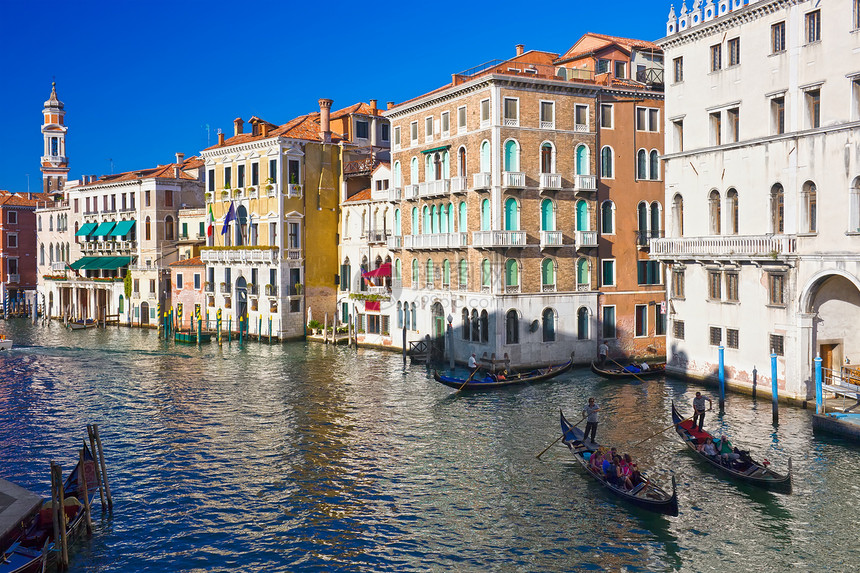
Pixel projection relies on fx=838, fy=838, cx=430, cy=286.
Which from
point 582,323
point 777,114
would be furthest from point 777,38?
point 582,323

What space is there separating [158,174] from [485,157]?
107 feet

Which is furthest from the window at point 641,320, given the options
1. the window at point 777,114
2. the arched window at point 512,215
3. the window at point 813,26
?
the window at point 813,26

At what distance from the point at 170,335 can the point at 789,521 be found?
42.7 meters

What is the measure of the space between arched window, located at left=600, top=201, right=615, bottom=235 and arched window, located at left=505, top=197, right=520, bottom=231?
14.5 ft

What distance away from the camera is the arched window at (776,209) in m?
26.8

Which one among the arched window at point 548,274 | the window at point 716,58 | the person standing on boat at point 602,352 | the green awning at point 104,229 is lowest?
the person standing on boat at point 602,352

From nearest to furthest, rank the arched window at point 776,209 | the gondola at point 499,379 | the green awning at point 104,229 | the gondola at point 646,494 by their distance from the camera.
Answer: the gondola at point 646,494 < the arched window at point 776,209 < the gondola at point 499,379 < the green awning at point 104,229

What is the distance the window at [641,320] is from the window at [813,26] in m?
15.2

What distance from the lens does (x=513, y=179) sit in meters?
34.3

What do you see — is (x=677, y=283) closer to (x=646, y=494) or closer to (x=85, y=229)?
(x=646, y=494)

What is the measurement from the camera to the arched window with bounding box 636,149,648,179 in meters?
37.8

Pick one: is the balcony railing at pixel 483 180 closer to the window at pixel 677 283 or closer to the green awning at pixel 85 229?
the window at pixel 677 283

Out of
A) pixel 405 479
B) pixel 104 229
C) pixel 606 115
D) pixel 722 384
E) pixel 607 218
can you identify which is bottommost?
pixel 405 479

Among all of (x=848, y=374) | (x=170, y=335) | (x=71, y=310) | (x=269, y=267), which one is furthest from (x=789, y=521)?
(x=71, y=310)
